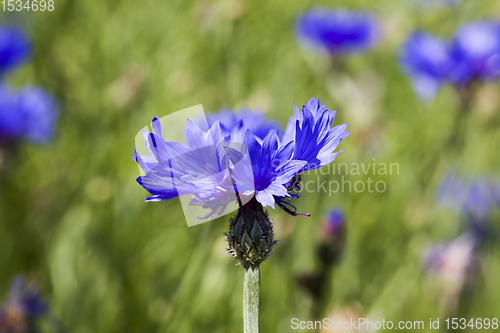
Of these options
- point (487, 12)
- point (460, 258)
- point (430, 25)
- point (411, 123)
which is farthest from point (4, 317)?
point (487, 12)

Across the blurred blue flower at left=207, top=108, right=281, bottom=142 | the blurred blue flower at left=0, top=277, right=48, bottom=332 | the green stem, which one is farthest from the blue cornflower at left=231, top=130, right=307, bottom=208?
the blurred blue flower at left=0, top=277, right=48, bottom=332

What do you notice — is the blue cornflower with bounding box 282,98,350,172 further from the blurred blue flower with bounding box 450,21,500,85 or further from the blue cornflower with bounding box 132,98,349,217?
the blurred blue flower with bounding box 450,21,500,85

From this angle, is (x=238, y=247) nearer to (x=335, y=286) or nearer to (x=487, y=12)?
(x=335, y=286)

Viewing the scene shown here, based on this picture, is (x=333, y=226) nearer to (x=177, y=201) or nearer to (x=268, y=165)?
(x=177, y=201)

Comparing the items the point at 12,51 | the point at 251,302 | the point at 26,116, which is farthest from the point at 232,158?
the point at 12,51

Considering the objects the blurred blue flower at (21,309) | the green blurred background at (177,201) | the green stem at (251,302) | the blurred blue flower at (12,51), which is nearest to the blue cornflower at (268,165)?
the green stem at (251,302)

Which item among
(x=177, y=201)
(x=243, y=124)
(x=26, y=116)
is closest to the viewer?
(x=243, y=124)

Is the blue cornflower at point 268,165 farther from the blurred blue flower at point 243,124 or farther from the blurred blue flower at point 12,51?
the blurred blue flower at point 12,51

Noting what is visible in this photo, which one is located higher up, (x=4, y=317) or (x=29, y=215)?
(x=29, y=215)
